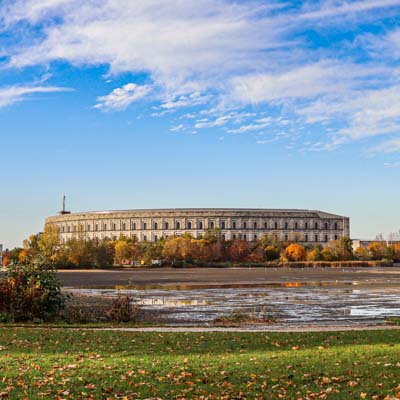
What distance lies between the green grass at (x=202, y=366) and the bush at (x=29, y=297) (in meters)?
7.14

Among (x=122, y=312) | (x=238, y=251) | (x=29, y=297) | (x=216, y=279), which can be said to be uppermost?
(x=238, y=251)

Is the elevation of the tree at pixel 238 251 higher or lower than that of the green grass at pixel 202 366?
higher

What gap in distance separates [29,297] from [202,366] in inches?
572

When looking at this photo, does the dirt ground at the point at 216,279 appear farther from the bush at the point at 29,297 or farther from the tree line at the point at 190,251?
the tree line at the point at 190,251

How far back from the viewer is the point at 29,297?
2636 cm

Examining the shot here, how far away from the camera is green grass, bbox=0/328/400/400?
37.4 feet

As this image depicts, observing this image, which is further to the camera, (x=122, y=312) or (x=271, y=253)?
(x=271, y=253)

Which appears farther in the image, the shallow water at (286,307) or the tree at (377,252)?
the tree at (377,252)

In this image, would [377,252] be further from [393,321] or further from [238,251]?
[393,321]

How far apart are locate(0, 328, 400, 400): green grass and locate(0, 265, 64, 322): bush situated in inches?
281

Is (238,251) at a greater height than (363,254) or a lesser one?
greater

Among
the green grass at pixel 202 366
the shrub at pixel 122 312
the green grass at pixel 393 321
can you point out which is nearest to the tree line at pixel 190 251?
the shrub at pixel 122 312

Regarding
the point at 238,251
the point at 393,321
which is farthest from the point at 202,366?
the point at 238,251

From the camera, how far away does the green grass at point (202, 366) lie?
1139cm
